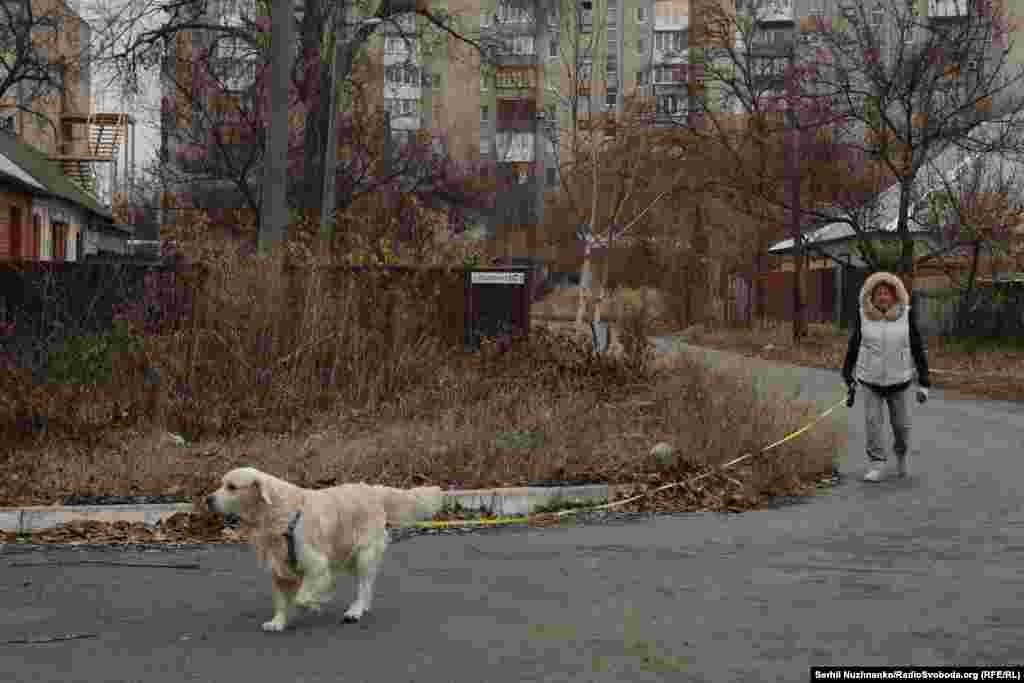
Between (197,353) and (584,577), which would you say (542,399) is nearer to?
(197,353)

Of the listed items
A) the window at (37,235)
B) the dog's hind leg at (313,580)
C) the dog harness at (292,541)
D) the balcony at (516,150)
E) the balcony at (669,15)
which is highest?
the balcony at (669,15)

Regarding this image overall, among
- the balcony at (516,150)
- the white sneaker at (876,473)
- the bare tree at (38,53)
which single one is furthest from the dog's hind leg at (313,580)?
the balcony at (516,150)

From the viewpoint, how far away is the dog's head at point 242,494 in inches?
259

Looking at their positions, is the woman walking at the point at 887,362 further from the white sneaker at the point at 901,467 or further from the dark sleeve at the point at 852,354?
the dark sleeve at the point at 852,354

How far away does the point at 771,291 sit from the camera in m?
51.5

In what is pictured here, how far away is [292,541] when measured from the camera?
21.5 ft

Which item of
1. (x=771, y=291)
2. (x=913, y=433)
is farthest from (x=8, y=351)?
(x=771, y=291)

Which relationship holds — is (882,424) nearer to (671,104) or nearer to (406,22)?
(406,22)

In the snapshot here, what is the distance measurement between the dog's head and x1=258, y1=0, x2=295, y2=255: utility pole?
1896 centimetres

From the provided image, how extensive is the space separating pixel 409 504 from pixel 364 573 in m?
0.43

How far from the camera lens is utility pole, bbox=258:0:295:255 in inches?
1001

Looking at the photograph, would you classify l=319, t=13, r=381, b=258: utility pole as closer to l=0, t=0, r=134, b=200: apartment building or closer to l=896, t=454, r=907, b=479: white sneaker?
l=896, t=454, r=907, b=479: white sneaker

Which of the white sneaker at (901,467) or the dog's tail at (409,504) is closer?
the dog's tail at (409,504)

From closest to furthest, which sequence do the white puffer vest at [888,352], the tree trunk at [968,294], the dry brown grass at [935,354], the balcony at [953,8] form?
the white puffer vest at [888,352]
the dry brown grass at [935,354]
the tree trunk at [968,294]
the balcony at [953,8]
